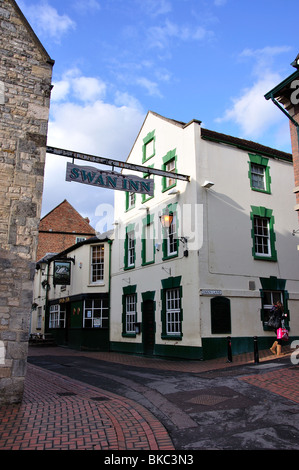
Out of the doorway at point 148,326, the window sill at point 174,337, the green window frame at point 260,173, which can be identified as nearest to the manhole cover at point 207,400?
the window sill at point 174,337

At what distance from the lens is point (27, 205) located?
29.5 ft

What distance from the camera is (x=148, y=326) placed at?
60.8 ft

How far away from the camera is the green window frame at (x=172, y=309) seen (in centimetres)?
1612

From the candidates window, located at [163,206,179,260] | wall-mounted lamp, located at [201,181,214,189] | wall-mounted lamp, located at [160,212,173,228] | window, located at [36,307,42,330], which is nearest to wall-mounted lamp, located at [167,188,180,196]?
window, located at [163,206,179,260]

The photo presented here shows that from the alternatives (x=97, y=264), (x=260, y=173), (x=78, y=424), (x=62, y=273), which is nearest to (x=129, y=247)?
(x=97, y=264)

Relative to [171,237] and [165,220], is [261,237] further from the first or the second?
[165,220]

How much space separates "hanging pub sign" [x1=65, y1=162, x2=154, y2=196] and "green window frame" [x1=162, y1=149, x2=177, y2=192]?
5.25m

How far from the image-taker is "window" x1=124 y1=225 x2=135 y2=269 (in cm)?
2091

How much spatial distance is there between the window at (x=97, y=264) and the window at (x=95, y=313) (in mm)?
1328

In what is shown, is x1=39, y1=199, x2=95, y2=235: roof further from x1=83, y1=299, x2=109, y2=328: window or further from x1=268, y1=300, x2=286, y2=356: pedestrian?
x1=268, y1=300, x2=286, y2=356: pedestrian

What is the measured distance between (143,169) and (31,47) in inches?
202

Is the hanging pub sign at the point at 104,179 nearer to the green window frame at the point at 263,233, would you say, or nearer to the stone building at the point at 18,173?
the stone building at the point at 18,173
